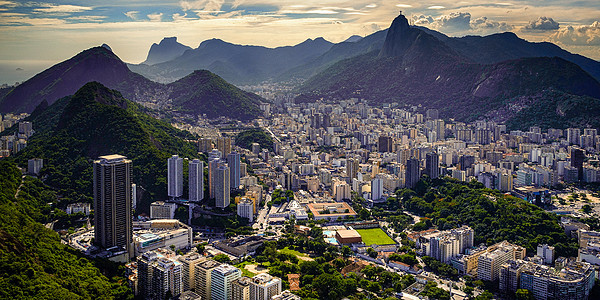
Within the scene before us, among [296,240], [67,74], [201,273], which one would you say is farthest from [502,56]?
[201,273]

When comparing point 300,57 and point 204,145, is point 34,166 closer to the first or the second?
point 204,145

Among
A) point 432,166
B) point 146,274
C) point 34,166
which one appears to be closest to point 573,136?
point 432,166

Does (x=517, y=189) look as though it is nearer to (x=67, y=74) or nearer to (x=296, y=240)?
(x=296, y=240)

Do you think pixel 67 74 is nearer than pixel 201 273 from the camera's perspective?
No

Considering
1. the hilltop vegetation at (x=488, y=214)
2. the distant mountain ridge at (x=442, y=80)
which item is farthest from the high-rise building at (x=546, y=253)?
the distant mountain ridge at (x=442, y=80)

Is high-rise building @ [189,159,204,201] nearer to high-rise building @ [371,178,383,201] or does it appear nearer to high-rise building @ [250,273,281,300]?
high-rise building @ [371,178,383,201]

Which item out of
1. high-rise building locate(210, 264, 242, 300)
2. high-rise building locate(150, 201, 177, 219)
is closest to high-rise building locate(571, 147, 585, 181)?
high-rise building locate(150, 201, 177, 219)
